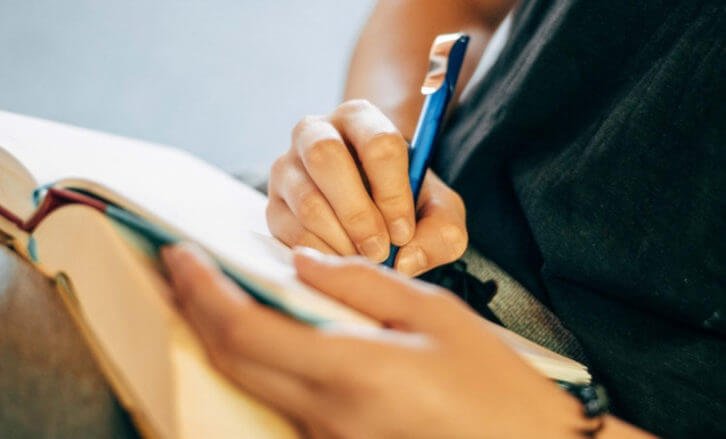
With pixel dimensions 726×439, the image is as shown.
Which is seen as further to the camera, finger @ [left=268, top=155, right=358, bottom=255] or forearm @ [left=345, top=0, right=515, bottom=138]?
forearm @ [left=345, top=0, right=515, bottom=138]

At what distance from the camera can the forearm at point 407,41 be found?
26.0 inches

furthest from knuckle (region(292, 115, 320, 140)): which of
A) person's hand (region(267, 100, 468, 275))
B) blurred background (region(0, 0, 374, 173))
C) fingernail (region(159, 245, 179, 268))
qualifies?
blurred background (region(0, 0, 374, 173))

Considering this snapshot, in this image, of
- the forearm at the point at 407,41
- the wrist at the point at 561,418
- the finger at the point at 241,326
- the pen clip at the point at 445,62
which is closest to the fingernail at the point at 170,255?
the finger at the point at 241,326

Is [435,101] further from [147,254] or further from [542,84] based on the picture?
[147,254]

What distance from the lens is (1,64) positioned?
1114 mm

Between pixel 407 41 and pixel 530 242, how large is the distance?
313 millimetres

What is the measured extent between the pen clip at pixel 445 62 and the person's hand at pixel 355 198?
0.17 ft

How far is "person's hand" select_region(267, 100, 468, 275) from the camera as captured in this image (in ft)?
1.32

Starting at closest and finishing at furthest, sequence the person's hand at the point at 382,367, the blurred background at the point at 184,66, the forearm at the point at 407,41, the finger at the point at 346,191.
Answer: the person's hand at the point at 382,367 < the finger at the point at 346,191 < the forearm at the point at 407,41 < the blurred background at the point at 184,66

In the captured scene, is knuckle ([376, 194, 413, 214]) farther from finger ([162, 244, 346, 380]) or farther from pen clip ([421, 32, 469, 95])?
finger ([162, 244, 346, 380])

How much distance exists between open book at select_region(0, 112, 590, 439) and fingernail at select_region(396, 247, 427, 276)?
112mm

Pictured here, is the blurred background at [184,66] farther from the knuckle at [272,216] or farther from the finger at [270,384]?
the finger at [270,384]

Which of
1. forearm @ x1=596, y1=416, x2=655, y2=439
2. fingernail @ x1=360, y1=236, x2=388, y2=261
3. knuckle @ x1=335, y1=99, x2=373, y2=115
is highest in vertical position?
knuckle @ x1=335, y1=99, x2=373, y2=115

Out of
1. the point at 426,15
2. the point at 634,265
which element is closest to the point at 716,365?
the point at 634,265
